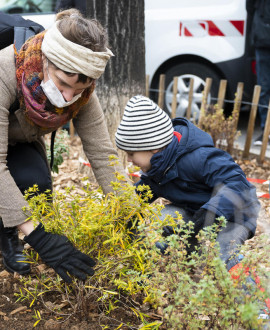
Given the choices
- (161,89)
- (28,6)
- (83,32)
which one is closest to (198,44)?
(161,89)

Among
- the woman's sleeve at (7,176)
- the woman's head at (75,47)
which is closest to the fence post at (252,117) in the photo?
the woman's head at (75,47)

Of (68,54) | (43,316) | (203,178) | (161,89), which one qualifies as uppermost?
(68,54)

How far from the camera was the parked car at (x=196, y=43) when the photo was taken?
5216mm

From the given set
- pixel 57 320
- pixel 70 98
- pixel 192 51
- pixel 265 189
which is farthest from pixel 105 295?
pixel 192 51

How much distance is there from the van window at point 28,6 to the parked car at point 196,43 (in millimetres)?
12

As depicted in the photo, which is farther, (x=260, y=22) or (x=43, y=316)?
(x=260, y=22)

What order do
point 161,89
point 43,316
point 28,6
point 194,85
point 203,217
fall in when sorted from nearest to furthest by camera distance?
1. point 43,316
2. point 203,217
3. point 161,89
4. point 194,85
5. point 28,6

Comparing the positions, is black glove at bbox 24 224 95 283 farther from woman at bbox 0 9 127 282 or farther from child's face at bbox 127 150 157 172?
child's face at bbox 127 150 157 172

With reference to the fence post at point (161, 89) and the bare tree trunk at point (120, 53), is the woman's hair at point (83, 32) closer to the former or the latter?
the bare tree trunk at point (120, 53)

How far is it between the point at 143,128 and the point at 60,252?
2.82ft

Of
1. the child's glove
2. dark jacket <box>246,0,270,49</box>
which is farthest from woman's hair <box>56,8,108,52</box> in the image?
dark jacket <box>246,0,270,49</box>

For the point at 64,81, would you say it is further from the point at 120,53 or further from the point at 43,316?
the point at 120,53

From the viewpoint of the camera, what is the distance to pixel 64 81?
7.04 feet

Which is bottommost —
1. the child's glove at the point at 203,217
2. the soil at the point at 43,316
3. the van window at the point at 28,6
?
the soil at the point at 43,316
